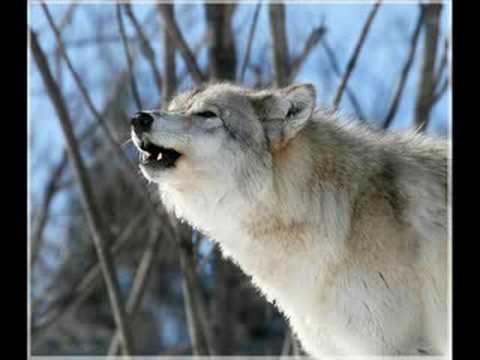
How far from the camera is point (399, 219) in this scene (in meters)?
3.78

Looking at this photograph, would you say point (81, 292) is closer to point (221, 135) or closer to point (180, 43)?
point (180, 43)

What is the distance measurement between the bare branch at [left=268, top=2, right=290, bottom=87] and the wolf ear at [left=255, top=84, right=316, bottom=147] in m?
2.00

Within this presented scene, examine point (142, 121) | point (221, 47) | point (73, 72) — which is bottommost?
point (142, 121)

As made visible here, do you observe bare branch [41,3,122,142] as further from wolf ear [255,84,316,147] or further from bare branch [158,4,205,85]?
wolf ear [255,84,316,147]

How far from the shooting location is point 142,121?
362 cm

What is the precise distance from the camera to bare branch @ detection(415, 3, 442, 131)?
646 cm

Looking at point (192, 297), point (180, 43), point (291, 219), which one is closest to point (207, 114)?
point (291, 219)

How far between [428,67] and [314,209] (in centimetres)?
336

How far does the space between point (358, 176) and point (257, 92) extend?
2.28ft

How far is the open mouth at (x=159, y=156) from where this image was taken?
3748 millimetres

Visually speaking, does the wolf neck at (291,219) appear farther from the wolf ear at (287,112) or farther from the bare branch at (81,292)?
the bare branch at (81,292)
